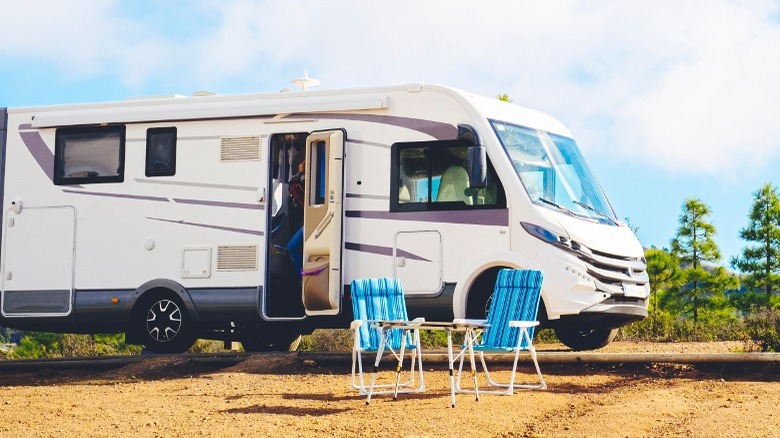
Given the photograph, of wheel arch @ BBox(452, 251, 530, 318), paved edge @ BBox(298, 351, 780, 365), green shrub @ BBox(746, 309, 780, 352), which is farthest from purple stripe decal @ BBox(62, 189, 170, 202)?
green shrub @ BBox(746, 309, 780, 352)

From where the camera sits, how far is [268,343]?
15.4 m

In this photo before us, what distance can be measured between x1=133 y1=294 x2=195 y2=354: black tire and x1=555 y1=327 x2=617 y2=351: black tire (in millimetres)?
4110

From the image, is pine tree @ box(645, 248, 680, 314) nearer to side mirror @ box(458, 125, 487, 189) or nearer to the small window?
the small window

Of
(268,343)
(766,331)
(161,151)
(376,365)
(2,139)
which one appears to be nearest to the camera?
(376,365)

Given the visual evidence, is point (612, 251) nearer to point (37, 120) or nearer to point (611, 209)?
point (611, 209)

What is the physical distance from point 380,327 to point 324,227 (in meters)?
2.95

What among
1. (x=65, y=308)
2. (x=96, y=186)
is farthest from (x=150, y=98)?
(x=65, y=308)

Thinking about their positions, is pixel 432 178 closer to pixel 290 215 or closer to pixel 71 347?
pixel 290 215

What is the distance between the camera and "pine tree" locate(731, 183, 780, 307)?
1250 inches

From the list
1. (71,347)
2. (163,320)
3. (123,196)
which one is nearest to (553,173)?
(163,320)

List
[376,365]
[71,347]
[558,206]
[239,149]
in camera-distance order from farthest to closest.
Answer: [71,347] → [239,149] → [558,206] → [376,365]

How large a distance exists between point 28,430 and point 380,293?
10.9 feet

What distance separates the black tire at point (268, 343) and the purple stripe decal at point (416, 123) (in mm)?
3347

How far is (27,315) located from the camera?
14180 millimetres
